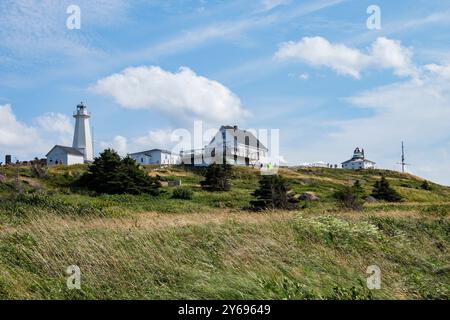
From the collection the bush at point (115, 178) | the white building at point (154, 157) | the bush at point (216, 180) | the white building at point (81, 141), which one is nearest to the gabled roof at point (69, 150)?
the white building at point (81, 141)

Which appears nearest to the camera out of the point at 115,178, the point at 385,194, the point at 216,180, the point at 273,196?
the point at 273,196

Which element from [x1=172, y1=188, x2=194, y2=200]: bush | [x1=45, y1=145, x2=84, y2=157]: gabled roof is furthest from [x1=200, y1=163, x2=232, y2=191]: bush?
[x1=45, y1=145, x2=84, y2=157]: gabled roof

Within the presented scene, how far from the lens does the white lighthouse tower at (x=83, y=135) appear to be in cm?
7994

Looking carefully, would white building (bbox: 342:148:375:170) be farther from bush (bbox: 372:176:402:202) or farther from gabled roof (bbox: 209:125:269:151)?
bush (bbox: 372:176:402:202)

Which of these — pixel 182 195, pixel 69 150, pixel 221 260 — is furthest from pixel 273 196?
pixel 69 150

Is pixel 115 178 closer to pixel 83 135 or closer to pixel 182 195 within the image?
pixel 182 195

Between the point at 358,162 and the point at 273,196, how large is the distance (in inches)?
3319

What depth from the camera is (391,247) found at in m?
11.5

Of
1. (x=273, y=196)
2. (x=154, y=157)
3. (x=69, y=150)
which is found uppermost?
(x=69, y=150)

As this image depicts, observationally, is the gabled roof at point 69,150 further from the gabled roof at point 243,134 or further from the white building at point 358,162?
the white building at point 358,162

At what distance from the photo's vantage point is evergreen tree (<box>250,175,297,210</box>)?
1367 inches

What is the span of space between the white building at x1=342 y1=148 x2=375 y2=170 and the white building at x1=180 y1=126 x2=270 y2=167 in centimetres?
3585

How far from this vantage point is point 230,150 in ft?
263

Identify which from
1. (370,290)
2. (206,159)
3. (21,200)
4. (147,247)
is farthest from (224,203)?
(206,159)
